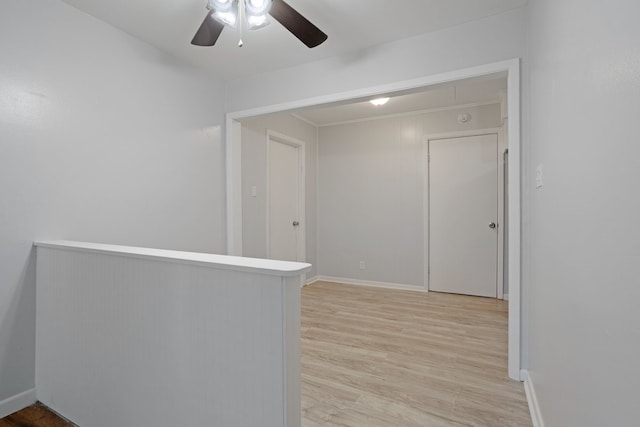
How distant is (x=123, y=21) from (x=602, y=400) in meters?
3.13

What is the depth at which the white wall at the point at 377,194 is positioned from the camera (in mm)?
4102

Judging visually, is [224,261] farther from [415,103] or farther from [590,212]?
[415,103]

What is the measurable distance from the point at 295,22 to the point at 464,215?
10.4 ft

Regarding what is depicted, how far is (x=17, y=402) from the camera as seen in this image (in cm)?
178

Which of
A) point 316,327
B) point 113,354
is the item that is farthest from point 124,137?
point 316,327

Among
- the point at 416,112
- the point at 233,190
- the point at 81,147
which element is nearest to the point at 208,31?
the point at 81,147

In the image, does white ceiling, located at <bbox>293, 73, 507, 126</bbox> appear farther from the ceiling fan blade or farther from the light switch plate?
the light switch plate

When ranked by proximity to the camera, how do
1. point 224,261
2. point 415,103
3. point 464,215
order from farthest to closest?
point 464,215 < point 415,103 < point 224,261

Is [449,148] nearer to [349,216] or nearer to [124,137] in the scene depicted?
[349,216]

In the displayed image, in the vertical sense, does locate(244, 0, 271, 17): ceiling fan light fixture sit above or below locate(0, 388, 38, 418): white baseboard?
above

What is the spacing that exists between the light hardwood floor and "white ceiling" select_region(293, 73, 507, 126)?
2.16m

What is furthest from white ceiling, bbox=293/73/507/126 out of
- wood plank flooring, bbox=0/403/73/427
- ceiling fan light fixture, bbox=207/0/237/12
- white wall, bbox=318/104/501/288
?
wood plank flooring, bbox=0/403/73/427

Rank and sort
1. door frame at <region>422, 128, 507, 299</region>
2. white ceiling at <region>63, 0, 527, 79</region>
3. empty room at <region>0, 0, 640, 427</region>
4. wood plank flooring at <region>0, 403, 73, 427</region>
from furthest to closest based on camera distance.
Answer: door frame at <region>422, 128, 507, 299</region>, white ceiling at <region>63, 0, 527, 79</region>, wood plank flooring at <region>0, 403, 73, 427</region>, empty room at <region>0, 0, 640, 427</region>

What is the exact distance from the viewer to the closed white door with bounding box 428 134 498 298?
3.76 meters
